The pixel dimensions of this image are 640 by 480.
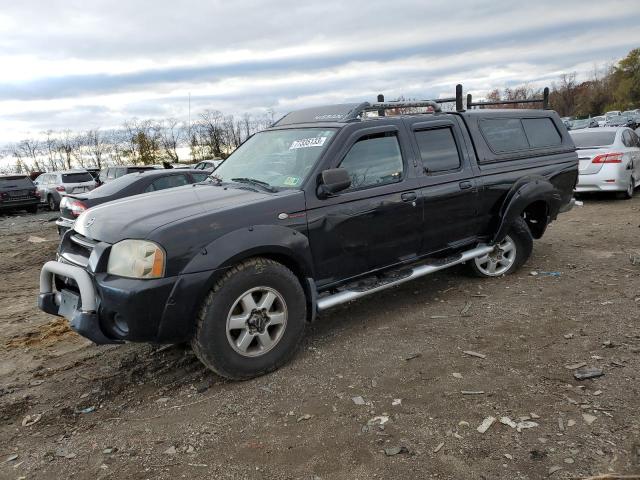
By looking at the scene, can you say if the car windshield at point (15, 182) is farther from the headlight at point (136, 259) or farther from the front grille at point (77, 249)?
the headlight at point (136, 259)

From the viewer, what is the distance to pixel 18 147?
41.8m

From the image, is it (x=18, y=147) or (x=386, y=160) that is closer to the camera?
(x=386, y=160)

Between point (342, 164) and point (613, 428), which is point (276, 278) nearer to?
point (342, 164)

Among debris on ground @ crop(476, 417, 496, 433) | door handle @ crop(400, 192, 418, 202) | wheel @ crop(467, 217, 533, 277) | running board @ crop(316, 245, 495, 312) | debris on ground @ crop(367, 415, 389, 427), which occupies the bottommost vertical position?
debris on ground @ crop(476, 417, 496, 433)

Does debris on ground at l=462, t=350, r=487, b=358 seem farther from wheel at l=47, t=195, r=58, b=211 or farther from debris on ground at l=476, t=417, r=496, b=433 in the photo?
wheel at l=47, t=195, r=58, b=211

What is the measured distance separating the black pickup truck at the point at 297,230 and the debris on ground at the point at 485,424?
1.50 meters

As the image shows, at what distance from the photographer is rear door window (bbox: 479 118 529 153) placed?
5512 millimetres

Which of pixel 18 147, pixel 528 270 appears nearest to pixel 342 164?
pixel 528 270

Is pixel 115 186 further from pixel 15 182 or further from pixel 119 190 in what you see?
pixel 15 182

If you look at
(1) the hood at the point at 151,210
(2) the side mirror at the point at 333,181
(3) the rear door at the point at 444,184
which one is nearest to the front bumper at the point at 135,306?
(1) the hood at the point at 151,210

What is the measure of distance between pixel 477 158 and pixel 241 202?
110 inches

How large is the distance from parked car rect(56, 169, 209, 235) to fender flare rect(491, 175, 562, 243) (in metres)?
5.08

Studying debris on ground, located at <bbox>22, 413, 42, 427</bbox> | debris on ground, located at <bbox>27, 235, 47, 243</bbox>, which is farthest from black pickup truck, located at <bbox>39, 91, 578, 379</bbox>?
debris on ground, located at <bbox>27, 235, 47, 243</bbox>

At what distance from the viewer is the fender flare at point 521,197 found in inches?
214
